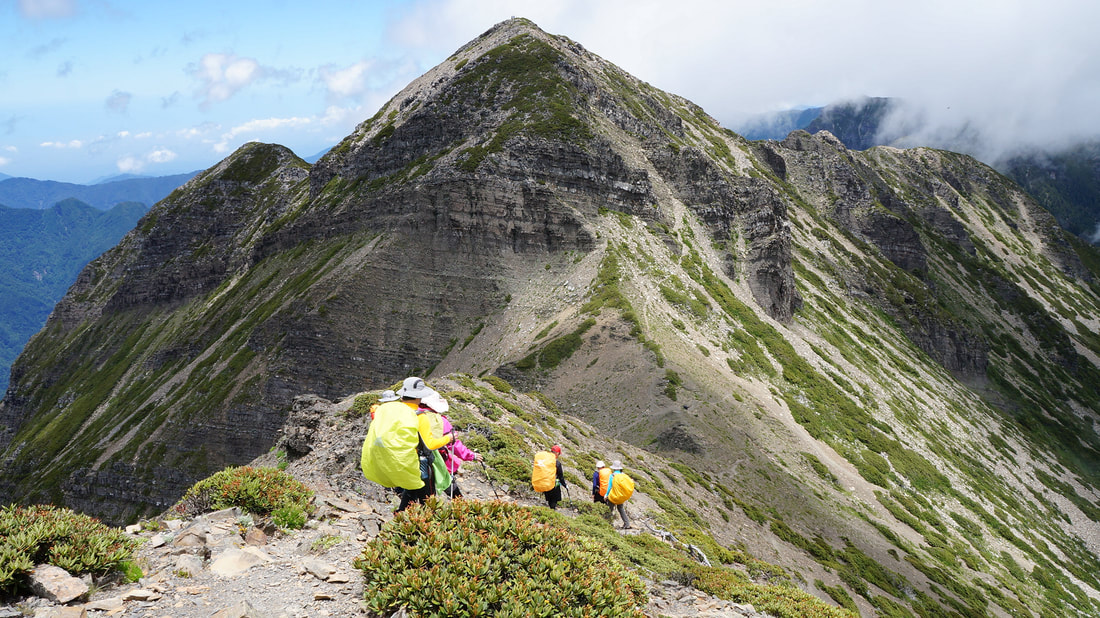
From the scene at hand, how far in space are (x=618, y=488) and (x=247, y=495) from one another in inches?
482

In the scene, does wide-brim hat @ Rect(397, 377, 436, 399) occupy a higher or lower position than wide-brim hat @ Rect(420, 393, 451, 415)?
higher

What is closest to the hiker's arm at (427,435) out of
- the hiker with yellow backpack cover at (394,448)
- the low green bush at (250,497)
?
the hiker with yellow backpack cover at (394,448)

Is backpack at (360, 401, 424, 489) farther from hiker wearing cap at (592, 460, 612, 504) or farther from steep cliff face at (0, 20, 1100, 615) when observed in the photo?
steep cliff face at (0, 20, 1100, 615)

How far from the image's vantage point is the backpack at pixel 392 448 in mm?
10773

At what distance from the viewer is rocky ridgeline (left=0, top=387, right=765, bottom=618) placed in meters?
9.14

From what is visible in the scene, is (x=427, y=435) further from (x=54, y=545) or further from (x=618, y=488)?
(x=618, y=488)

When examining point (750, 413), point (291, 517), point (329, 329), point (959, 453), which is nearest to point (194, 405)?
point (329, 329)

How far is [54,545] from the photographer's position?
31.2 feet

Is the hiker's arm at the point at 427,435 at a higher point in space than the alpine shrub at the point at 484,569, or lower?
higher

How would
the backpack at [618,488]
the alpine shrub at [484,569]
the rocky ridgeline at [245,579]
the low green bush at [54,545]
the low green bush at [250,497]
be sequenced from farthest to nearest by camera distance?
the backpack at [618,488], the low green bush at [250,497], the rocky ridgeline at [245,579], the alpine shrub at [484,569], the low green bush at [54,545]

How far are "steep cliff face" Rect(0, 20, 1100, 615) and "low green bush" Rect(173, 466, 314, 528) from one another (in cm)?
2848

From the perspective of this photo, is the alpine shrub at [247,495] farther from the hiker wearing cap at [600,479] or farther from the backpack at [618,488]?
the backpack at [618,488]

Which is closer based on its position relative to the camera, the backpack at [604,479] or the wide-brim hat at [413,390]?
the wide-brim hat at [413,390]

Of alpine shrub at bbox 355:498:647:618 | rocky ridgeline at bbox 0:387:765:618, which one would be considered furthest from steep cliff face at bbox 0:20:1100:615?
alpine shrub at bbox 355:498:647:618
